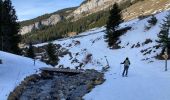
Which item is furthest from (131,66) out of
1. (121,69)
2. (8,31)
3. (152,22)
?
(8,31)

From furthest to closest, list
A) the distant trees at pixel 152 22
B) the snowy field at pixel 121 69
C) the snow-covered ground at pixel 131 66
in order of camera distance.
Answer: the distant trees at pixel 152 22 → the snowy field at pixel 121 69 → the snow-covered ground at pixel 131 66

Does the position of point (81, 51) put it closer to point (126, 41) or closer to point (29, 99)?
point (126, 41)

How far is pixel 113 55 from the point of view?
64.8 m

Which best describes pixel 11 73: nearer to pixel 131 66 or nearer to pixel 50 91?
pixel 50 91

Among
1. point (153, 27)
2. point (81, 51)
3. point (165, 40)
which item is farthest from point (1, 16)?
point (165, 40)

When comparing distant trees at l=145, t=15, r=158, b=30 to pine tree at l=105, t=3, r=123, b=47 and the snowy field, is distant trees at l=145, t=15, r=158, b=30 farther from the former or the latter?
pine tree at l=105, t=3, r=123, b=47

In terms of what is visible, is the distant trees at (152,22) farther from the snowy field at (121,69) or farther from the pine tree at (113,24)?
the pine tree at (113,24)

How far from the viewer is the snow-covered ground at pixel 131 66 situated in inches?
987

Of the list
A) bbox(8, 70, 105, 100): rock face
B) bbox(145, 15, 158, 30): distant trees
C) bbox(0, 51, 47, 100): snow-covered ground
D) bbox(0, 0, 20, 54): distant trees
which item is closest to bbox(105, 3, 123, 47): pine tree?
bbox(145, 15, 158, 30): distant trees

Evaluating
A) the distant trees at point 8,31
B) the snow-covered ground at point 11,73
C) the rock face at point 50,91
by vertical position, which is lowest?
the rock face at point 50,91

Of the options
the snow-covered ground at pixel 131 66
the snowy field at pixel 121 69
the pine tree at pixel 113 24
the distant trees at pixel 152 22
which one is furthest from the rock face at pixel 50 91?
the pine tree at pixel 113 24

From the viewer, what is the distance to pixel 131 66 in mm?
46250

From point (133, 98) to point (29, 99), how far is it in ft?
23.4

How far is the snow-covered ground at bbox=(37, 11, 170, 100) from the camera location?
2508 centimetres
